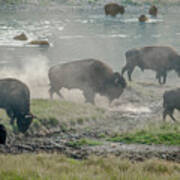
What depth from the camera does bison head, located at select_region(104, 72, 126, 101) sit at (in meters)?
20.7

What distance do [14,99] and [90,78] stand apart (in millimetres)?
6194

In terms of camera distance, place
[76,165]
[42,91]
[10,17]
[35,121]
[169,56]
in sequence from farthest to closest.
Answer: [10,17]
[169,56]
[42,91]
[35,121]
[76,165]

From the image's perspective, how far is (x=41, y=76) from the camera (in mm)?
29094

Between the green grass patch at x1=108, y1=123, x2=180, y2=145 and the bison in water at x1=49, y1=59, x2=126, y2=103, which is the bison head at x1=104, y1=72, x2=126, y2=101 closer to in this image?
the bison in water at x1=49, y1=59, x2=126, y2=103

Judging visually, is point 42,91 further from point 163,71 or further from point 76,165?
point 76,165

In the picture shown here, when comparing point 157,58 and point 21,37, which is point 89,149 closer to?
point 157,58

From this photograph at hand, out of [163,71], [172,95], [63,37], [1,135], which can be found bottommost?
[63,37]

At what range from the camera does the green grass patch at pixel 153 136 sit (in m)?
13.5

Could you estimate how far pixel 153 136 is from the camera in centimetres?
1386

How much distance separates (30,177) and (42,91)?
15.5 metres

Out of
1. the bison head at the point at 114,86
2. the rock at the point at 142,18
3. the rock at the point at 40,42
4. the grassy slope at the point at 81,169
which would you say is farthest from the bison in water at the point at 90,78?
the rock at the point at 142,18

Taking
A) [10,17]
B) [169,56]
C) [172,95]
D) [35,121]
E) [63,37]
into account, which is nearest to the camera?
[35,121]

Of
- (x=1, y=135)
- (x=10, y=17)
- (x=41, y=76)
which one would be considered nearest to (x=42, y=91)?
(x=41, y=76)

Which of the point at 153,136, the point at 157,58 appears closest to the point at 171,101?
the point at 153,136
